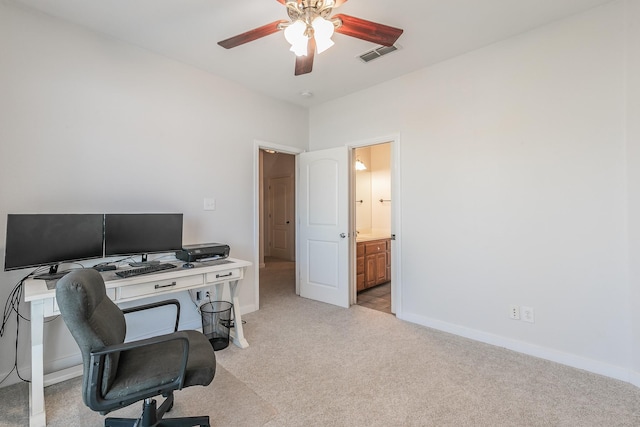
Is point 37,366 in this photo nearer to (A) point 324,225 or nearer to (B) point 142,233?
(B) point 142,233

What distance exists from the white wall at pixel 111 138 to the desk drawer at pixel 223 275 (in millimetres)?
707

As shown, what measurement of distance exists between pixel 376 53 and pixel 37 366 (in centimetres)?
344

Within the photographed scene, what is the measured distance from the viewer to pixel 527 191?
98.1 inches

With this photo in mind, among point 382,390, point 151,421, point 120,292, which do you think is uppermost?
point 120,292

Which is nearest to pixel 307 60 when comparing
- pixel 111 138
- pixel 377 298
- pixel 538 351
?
pixel 111 138

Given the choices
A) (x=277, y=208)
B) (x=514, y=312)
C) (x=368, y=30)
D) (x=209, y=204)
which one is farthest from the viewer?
(x=277, y=208)

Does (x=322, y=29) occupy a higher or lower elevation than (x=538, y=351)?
higher

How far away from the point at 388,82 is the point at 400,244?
1.86 meters

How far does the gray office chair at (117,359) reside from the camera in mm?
1264

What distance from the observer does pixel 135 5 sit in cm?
215

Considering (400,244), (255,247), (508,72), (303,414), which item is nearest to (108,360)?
(303,414)

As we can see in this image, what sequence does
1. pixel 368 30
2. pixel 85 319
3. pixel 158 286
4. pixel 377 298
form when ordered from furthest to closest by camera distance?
pixel 377 298 < pixel 158 286 < pixel 368 30 < pixel 85 319

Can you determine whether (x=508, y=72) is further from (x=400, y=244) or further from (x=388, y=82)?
(x=400, y=244)

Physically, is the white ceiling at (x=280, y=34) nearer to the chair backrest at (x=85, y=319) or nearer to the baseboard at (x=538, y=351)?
the chair backrest at (x=85, y=319)
